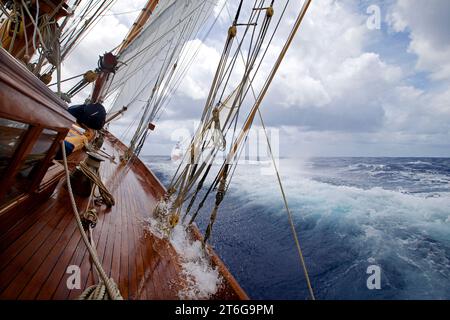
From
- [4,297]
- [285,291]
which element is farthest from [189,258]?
[285,291]

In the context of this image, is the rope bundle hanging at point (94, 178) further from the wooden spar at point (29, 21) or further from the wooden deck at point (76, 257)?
the wooden spar at point (29, 21)

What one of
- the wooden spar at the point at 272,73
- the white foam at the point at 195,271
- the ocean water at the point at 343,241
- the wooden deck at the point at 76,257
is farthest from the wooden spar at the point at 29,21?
the ocean water at the point at 343,241

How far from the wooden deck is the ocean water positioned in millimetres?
2365

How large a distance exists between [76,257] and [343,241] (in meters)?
6.56

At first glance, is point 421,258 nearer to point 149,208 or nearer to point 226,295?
point 226,295

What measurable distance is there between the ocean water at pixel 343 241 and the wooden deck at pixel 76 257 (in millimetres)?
2365

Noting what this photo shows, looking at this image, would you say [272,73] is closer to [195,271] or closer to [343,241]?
[195,271]

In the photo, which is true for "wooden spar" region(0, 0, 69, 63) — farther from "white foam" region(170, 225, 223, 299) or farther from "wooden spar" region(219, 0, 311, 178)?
"white foam" region(170, 225, 223, 299)

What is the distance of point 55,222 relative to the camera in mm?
2180

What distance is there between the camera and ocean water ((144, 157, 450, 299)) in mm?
4246

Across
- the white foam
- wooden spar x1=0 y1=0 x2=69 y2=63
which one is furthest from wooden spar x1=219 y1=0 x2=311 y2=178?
wooden spar x1=0 y1=0 x2=69 y2=63

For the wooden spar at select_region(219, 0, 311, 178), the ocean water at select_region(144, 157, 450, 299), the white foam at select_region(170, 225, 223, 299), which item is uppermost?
the wooden spar at select_region(219, 0, 311, 178)

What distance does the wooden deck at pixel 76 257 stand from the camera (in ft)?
4.66

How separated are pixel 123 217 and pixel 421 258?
670 centimetres
